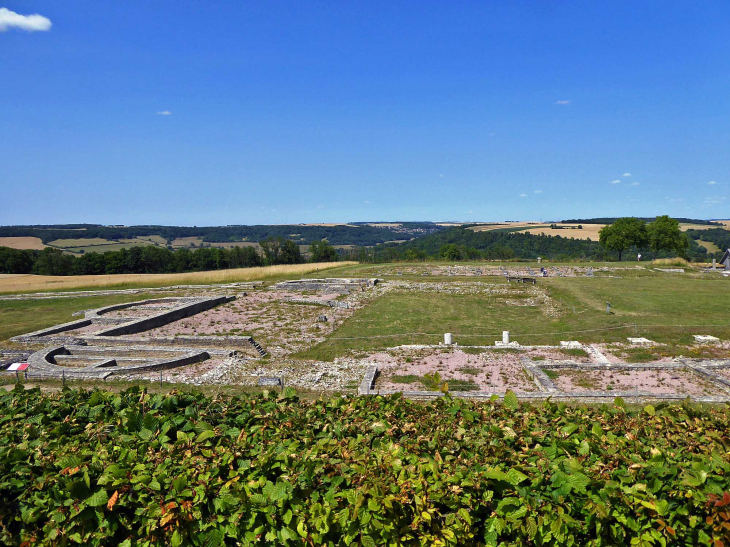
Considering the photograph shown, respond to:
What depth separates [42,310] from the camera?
24.1m

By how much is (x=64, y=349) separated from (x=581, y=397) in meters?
16.3

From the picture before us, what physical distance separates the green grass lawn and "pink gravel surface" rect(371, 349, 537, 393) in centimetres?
1584

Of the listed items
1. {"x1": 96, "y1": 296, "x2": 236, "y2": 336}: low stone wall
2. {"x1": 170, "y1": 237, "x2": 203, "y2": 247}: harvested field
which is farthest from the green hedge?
{"x1": 170, "y1": 237, "x2": 203, "y2": 247}: harvested field

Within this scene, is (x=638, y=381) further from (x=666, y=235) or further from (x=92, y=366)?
(x=666, y=235)

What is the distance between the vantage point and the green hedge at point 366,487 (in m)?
2.62

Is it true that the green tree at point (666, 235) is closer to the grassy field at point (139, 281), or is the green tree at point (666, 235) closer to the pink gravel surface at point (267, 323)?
the grassy field at point (139, 281)

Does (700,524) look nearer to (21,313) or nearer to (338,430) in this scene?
(338,430)

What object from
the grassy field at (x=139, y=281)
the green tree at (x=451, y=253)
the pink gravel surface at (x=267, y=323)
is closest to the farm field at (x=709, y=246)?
the green tree at (x=451, y=253)

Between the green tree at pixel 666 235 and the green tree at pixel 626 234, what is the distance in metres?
0.80

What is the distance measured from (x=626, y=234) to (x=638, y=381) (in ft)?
150

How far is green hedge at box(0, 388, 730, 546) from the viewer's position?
262cm

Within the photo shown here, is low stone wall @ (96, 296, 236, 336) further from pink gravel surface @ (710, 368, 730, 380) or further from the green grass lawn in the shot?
pink gravel surface @ (710, 368, 730, 380)

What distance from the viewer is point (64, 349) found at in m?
14.8

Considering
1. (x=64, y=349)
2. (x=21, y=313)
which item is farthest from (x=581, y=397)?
(x=21, y=313)
